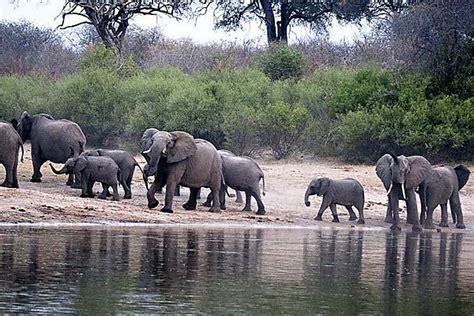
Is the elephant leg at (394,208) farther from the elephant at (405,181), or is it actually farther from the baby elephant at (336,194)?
the baby elephant at (336,194)

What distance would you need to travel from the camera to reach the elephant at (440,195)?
23078 mm

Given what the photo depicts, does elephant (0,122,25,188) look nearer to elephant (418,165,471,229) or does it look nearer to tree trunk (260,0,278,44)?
elephant (418,165,471,229)

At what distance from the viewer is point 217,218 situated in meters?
21.4

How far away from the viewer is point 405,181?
74.6ft

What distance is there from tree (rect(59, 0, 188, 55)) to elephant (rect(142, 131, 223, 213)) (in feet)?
72.7

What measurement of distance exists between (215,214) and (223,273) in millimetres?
8102

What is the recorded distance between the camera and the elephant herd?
21.7 metres

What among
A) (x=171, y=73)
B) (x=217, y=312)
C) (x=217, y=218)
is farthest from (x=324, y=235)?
(x=171, y=73)

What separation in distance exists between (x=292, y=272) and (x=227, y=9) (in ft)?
130

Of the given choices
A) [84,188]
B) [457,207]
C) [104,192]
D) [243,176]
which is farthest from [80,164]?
[457,207]

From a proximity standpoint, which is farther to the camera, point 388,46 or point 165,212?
point 388,46

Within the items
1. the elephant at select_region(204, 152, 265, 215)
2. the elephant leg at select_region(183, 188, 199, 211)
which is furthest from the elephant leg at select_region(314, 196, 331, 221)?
the elephant leg at select_region(183, 188, 199, 211)

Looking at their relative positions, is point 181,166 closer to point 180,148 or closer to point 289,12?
point 180,148

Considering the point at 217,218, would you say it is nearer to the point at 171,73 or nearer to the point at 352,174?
the point at 352,174
